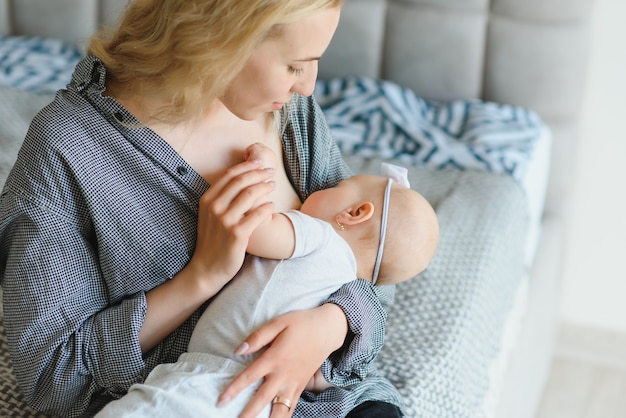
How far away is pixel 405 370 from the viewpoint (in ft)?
4.72

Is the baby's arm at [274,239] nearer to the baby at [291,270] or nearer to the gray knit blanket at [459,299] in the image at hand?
the baby at [291,270]

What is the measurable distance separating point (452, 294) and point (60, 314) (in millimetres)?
794

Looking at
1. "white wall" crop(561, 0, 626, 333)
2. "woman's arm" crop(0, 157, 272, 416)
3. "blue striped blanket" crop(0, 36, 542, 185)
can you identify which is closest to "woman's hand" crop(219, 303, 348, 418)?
"woman's arm" crop(0, 157, 272, 416)

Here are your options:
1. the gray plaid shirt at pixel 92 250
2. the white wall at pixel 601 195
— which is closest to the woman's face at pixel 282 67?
the gray plaid shirt at pixel 92 250

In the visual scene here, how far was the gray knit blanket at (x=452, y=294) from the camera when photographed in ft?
4.68

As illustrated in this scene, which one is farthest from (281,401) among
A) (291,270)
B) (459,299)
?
(459,299)

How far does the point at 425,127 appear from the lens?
2260mm

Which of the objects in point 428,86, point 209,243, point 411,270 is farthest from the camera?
point 428,86

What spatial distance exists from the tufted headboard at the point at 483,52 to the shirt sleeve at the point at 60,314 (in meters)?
1.26

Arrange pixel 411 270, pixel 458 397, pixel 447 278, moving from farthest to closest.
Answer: pixel 447 278 → pixel 458 397 → pixel 411 270

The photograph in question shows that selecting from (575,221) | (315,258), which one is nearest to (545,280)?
(575,221)

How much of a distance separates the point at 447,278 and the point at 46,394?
83 cm

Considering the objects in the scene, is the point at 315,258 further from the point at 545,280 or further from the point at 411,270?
the point at 545,280

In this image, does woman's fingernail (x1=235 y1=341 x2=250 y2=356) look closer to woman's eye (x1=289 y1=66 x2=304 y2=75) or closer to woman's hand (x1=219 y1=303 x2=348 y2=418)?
woman's hand (x1=219 y1=303 x2=348 y2=418)
